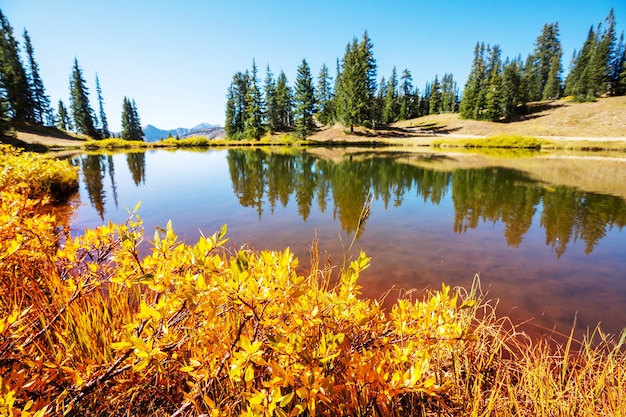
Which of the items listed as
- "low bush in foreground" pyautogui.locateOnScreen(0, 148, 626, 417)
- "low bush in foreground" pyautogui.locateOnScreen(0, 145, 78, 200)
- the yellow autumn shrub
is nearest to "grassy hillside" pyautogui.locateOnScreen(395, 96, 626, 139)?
"low bush in foreground" pyautogui.locateOnScreen(0, 148, 626, 417)

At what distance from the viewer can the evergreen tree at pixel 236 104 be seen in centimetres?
5319

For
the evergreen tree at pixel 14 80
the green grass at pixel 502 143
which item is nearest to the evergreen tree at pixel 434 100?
the green grass at pixel 502 143

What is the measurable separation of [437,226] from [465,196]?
4153mm

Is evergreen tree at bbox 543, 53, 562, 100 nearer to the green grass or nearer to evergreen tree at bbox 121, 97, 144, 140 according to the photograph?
the green grass

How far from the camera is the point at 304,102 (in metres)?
45.0

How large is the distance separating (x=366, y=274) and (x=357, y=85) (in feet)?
149

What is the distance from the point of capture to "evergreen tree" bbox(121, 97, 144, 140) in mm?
60831

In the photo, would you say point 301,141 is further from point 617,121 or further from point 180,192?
point 617,121

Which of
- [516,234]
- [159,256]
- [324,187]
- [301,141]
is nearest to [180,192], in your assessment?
[324,187]

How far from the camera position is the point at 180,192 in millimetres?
11273

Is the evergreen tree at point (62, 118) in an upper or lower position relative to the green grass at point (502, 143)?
upper

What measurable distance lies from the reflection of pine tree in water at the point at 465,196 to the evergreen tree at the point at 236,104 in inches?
1601

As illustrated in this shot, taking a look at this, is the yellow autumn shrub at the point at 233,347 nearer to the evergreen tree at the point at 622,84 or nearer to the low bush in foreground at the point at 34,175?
the low bush in foreground at the point at 34,175

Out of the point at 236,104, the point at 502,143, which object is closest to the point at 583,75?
the point at 502,143
